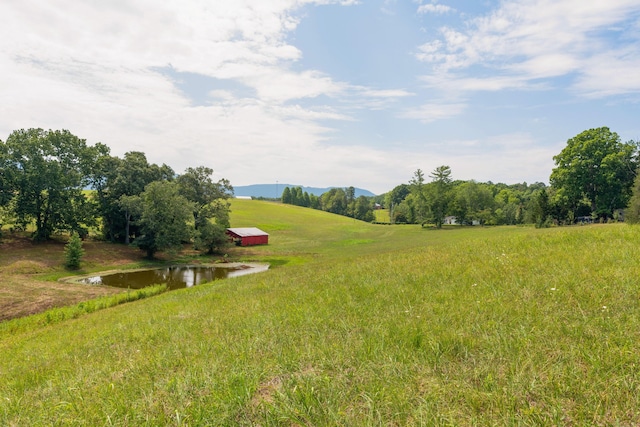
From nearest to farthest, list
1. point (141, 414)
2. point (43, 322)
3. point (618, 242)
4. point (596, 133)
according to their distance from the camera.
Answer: point (141, 414), point (618, 242), point (43, 322), point (596, 133)

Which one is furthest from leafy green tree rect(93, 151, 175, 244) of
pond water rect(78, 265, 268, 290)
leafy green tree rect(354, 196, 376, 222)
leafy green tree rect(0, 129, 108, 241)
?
leafy green tree rect(354, 196, 376, 222)

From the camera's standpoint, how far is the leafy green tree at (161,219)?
44.3m

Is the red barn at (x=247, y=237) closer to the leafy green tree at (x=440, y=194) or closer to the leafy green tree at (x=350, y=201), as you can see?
the leafy green tree at (x=440, y=194)

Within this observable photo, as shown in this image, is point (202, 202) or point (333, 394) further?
point (202, 202)

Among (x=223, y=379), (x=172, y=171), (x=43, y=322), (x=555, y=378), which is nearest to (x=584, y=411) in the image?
(x=555, y=378)

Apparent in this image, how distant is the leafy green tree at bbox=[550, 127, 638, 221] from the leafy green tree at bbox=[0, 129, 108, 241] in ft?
259

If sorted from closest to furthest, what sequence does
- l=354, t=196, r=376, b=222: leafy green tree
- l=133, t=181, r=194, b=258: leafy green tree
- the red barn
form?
l=133, t=181, r=194, b=258: leafy green tree < the red barn < l=354, t=196, r=376, b=222: leafy green tree

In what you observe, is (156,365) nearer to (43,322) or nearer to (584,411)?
(584,411)

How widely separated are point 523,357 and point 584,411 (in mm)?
1134

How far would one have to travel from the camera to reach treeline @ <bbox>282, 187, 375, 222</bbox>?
140m

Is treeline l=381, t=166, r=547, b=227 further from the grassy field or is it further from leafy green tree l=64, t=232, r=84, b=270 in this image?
leafy green tree l=64, t=232, r=84, b=270

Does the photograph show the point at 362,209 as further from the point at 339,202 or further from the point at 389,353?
the point at 389,353

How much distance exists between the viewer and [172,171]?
197ft

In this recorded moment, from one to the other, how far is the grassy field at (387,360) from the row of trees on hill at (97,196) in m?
38.6
